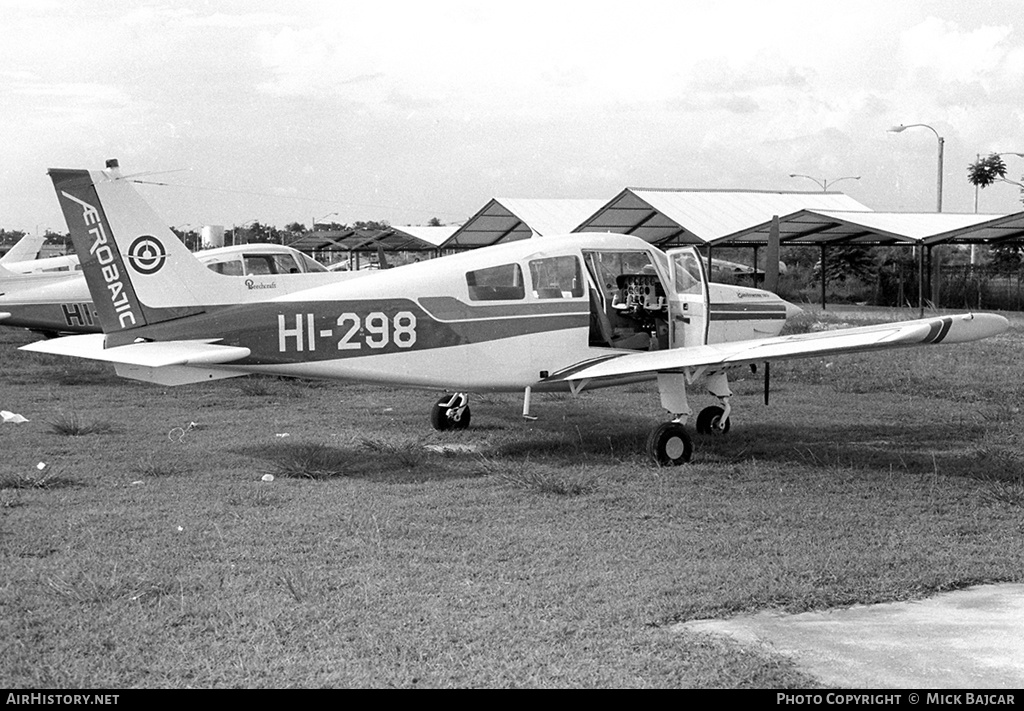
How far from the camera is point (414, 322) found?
1070cm

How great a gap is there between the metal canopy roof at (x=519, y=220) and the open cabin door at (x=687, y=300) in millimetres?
24884

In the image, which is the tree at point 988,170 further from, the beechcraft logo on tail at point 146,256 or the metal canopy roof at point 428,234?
the beechcraft logo on tail at point 146,256

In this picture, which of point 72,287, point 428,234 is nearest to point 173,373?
point 72,287

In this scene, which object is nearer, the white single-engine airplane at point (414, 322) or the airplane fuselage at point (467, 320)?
the white single-engine airplane at point (414, 322)

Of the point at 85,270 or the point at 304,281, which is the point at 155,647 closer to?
the point at 85,270

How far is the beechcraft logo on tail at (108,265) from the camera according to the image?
A: 413 inches

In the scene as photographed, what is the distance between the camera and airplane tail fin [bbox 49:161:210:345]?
10.5 metres

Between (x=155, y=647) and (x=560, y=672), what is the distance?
1982 millimetres

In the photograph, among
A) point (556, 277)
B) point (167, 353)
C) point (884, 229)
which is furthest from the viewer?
point (884, 229)

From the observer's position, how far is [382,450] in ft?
35.1

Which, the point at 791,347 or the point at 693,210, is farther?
the point at 693,210

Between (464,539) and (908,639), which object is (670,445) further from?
(908,639)

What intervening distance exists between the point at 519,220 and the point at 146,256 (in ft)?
100

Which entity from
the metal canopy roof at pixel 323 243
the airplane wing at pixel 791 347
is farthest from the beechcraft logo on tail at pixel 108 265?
the metal canopy roof at pixel 323 243
